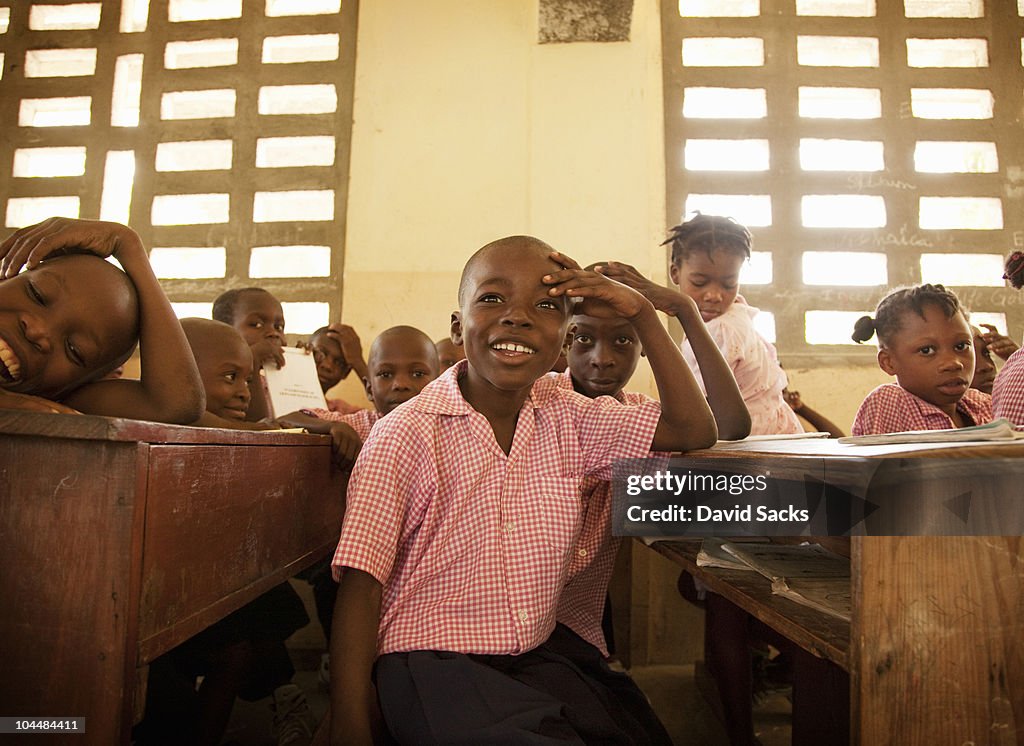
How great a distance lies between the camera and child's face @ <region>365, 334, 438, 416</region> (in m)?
2.42

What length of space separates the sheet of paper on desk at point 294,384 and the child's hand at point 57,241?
113 centimetres

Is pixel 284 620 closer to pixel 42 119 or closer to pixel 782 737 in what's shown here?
pixel 782 737

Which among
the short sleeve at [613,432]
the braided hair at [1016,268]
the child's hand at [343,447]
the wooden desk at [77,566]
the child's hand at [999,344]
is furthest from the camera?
the child's hand at [999,344]

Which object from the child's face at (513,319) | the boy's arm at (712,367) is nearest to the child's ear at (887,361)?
the boy's arm at (712,367)

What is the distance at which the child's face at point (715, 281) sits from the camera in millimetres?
2436

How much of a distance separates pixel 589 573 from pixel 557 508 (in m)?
0.34

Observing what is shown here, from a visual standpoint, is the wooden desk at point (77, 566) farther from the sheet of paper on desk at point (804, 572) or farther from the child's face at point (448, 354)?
the child's face at point (448, 354)

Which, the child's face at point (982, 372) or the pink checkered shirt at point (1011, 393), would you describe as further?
the child's face at point (982, 372)

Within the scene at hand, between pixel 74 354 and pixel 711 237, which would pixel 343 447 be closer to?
pixel 74 354

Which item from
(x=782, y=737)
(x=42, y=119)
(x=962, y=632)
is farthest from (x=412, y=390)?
(x=42, y=119)

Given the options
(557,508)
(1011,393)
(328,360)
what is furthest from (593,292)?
(328,360)

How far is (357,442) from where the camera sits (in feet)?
5.31

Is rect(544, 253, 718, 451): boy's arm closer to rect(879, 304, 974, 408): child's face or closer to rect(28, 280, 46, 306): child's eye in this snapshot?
rect(28, 280, 46, 306): child's eye

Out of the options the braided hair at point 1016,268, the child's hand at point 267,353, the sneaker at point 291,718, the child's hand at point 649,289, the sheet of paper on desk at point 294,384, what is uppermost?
the braided hair at point 1016,268
